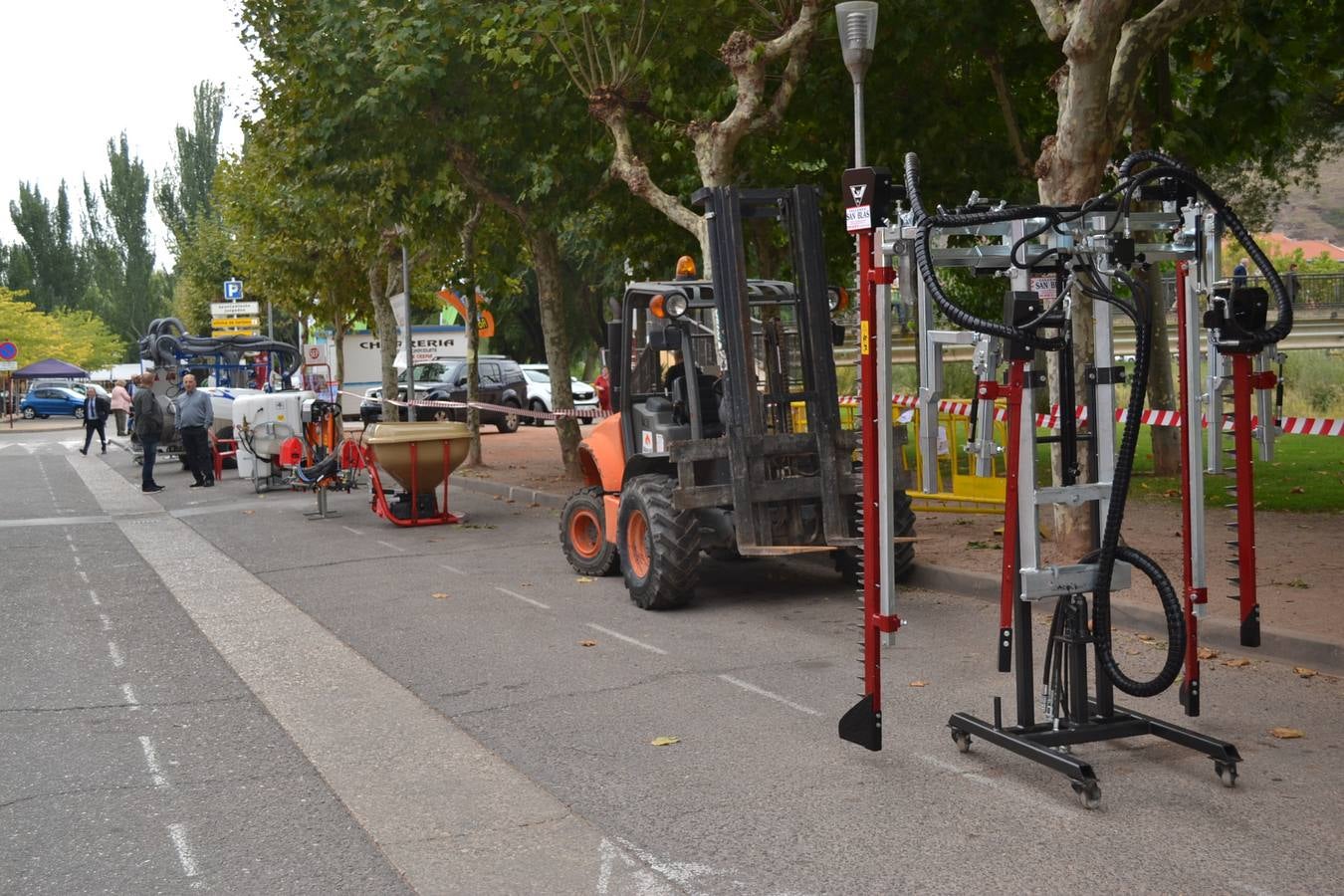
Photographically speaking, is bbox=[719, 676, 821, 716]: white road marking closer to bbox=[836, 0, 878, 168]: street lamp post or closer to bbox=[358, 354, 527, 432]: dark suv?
bbox=[836, 0, 878, 168]: street lamp post

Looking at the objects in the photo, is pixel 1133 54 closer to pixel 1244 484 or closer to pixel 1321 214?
pixel 1244 484

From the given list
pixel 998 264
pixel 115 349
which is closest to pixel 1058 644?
pixel 998 264

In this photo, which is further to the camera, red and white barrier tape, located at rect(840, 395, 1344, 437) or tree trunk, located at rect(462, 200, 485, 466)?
tree trunk, located at rect(462, 200, 485, 466)

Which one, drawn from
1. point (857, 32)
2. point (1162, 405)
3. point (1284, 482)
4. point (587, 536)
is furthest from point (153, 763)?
point (1162, 405)

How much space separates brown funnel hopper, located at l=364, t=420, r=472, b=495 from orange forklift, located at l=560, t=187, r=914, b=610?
16.6 feet

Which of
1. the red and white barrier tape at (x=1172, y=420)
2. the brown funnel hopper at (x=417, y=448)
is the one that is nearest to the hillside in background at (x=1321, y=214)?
the red and white barrier tape at (x=1172, y=420)

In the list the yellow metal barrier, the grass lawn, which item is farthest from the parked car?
the yellow metal barrier

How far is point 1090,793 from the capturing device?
5367 millimetres

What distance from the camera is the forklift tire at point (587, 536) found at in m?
11.6

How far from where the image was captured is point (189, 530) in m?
16.4

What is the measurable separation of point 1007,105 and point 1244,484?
11.8 m

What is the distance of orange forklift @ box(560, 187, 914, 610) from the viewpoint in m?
9.98

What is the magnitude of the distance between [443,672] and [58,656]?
8.44 ft

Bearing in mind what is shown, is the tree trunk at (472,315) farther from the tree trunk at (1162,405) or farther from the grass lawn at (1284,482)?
the tree trunk at (1162,405)
